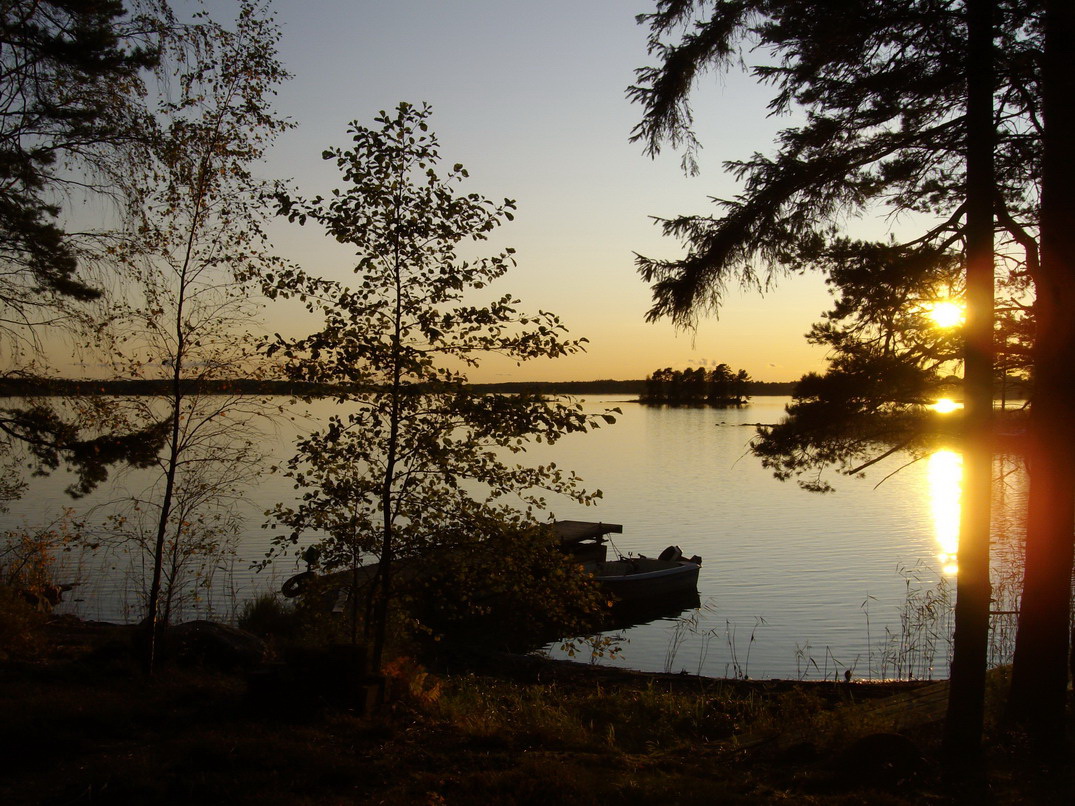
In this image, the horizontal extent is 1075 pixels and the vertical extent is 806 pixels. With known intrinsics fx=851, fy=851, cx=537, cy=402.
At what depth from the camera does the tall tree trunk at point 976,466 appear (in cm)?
691

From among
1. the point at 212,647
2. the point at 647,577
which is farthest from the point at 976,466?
the point at 647,577

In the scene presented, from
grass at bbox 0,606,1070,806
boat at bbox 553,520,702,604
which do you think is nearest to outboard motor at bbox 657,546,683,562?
boat at bbox 553,520,702,604

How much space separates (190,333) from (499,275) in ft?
10.9

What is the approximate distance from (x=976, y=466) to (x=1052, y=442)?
1.35m

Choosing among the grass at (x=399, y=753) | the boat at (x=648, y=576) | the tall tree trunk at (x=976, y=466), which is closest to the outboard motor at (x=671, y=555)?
the boat at (x=648, y=576)

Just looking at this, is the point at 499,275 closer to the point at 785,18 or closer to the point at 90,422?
the point at 785,18

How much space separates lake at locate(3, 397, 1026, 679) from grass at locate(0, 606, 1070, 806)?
8.52 feet

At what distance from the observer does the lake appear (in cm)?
1664

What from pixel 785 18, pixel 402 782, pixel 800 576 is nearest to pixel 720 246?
pixel 785 18

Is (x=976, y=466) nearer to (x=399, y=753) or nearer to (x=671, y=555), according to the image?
(x=399, y=753)

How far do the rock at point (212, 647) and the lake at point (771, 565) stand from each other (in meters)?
2.67

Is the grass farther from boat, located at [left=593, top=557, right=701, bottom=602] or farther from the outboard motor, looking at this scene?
the outboard motor

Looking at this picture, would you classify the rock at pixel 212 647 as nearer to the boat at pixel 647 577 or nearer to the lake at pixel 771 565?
the lake at pixel 771 565

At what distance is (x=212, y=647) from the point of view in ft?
32.4
